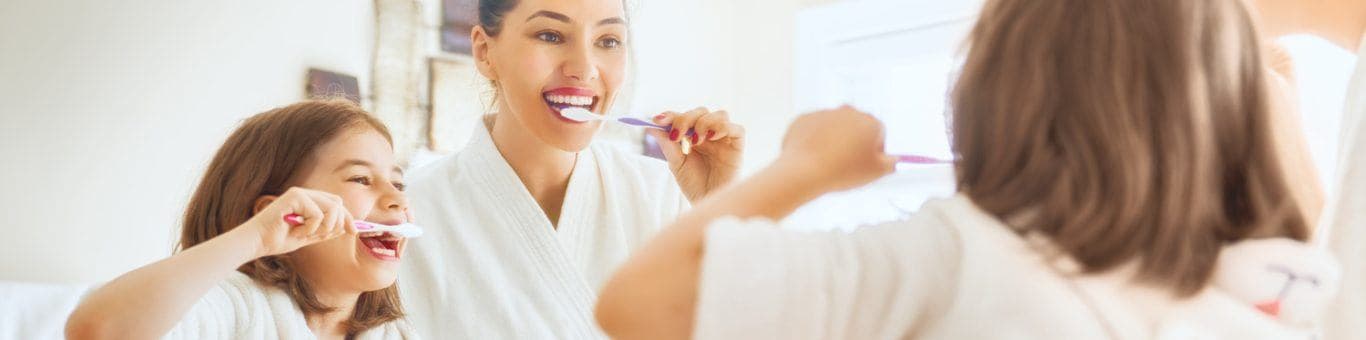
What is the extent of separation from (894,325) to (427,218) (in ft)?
1.53

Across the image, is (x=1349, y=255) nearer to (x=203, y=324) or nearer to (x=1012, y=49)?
(x=1012, y=49)

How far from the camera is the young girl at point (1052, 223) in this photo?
39 cm

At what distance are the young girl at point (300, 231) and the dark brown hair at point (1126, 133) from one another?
449mm

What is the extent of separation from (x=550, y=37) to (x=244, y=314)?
29 centimetres

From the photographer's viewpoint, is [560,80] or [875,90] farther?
[875,90]

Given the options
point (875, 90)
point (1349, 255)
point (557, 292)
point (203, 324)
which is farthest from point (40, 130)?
point (875, 90)

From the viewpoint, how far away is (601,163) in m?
0.87

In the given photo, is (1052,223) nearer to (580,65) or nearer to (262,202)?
(580,65)

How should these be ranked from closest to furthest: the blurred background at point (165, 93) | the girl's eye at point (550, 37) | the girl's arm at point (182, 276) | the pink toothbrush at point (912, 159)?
1. the pink toothbrush at point (912, 159)
2. the girl's arm at point (182, 276)
3. the girl's eye at point (550, 37)
4. the blurred background at point (165, 93)

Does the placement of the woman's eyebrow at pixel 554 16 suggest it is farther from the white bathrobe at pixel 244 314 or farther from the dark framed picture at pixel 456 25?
the dark framed picture at pixel 456 25

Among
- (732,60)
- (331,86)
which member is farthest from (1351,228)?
(732,60)

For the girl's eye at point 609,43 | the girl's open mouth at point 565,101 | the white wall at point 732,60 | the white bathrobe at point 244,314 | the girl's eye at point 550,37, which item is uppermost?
the girl's eye at point 550,37

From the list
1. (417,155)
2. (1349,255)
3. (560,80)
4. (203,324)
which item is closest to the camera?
(1349,255)

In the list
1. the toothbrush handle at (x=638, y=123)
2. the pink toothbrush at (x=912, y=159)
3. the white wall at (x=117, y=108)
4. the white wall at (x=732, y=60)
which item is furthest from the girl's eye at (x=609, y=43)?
the white wall at (x=732, y=60)
